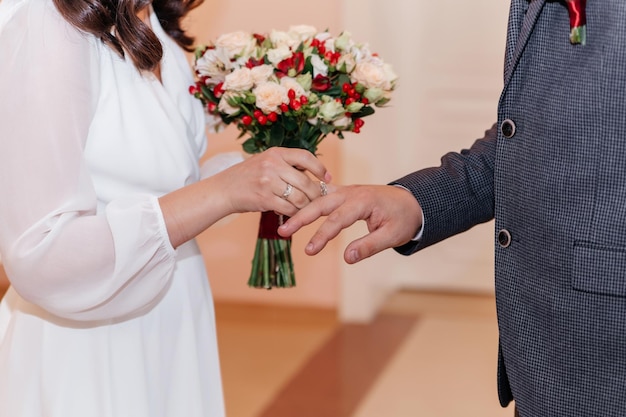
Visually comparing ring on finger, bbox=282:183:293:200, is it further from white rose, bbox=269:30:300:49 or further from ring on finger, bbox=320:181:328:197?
white rose, bbox=269:30:300:49

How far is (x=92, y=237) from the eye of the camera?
1.65 metres

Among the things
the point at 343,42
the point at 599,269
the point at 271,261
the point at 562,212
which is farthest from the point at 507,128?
the point at 271,261

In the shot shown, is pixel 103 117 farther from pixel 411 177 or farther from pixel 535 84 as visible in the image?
pixel 535 84

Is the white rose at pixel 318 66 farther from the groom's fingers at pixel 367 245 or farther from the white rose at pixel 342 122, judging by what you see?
the groom's fingers at pixel 367 245

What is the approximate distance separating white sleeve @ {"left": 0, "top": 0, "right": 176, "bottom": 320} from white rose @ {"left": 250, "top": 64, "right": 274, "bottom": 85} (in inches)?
19.5

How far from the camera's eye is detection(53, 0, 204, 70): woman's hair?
1720 mm

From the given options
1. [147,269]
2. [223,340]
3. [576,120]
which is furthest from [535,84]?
[223,340]

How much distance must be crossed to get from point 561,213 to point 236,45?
1042mm

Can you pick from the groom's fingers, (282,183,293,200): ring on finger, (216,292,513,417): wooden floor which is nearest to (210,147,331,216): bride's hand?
(282,183,293,200): ring on finger

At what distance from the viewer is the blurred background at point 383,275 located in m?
4.52

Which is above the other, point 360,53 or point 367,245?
point 360,53

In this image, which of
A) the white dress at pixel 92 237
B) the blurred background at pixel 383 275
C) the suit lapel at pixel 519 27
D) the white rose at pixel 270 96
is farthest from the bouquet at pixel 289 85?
the blurred background at pixel 383 275

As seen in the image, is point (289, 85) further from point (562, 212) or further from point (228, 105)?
point (562, 212)

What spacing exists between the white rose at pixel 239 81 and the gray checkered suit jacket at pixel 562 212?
71 cm
